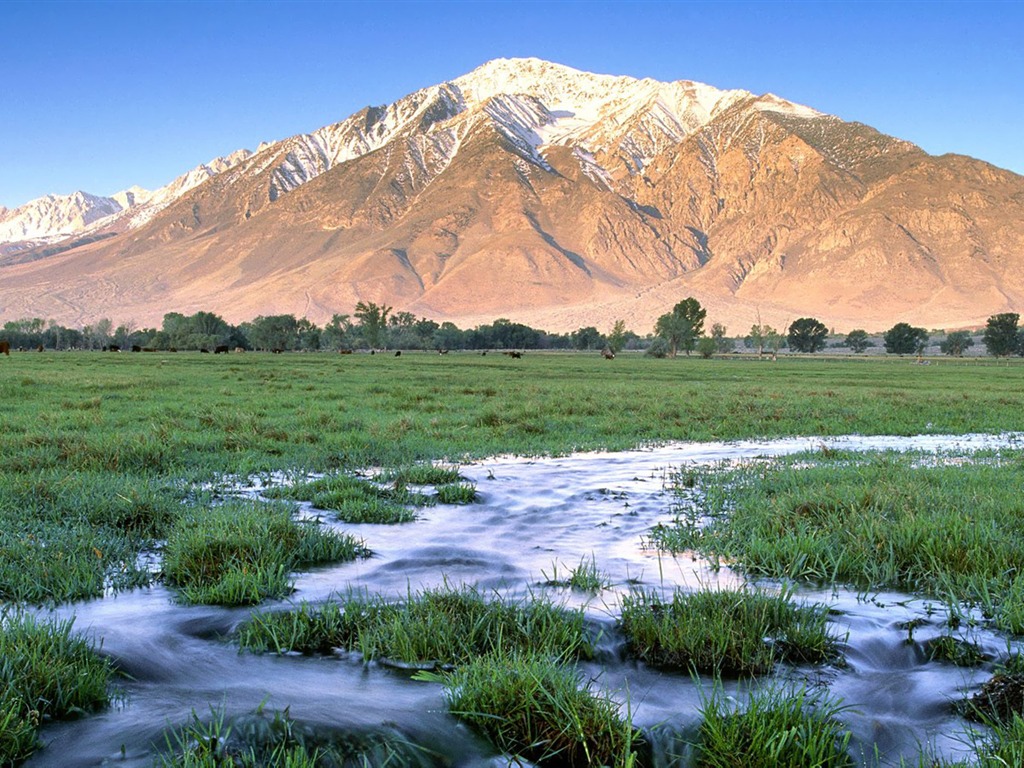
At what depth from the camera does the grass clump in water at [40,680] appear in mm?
3309

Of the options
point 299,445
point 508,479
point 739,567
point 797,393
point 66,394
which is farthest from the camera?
point 797,393

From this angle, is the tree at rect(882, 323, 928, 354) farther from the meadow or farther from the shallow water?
the shallow water

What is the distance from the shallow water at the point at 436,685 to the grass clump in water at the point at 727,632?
164 millimetres

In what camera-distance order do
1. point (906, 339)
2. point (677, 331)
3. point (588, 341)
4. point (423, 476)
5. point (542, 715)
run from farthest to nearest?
1. point (588, 341)
2. point (906, 339)
3. point (677, 331)
4. point (423, 476)
5. point (542, 715)

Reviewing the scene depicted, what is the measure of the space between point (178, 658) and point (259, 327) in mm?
169615

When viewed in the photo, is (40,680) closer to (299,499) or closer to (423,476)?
(299,499)

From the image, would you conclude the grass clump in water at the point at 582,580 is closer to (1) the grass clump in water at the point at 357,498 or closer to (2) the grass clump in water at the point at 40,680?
(1) the grass clump in water at the point at 357,498

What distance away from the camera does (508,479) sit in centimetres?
1160

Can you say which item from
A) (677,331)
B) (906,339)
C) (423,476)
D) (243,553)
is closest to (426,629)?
(243,553)

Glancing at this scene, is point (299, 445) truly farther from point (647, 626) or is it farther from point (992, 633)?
point (992, 633)

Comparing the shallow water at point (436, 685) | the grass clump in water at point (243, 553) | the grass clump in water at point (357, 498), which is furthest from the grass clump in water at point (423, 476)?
the grass clump in water at point (243, 553)

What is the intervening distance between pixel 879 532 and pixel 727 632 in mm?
3278

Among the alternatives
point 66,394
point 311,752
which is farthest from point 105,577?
point 66,394

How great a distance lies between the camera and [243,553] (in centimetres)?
620
